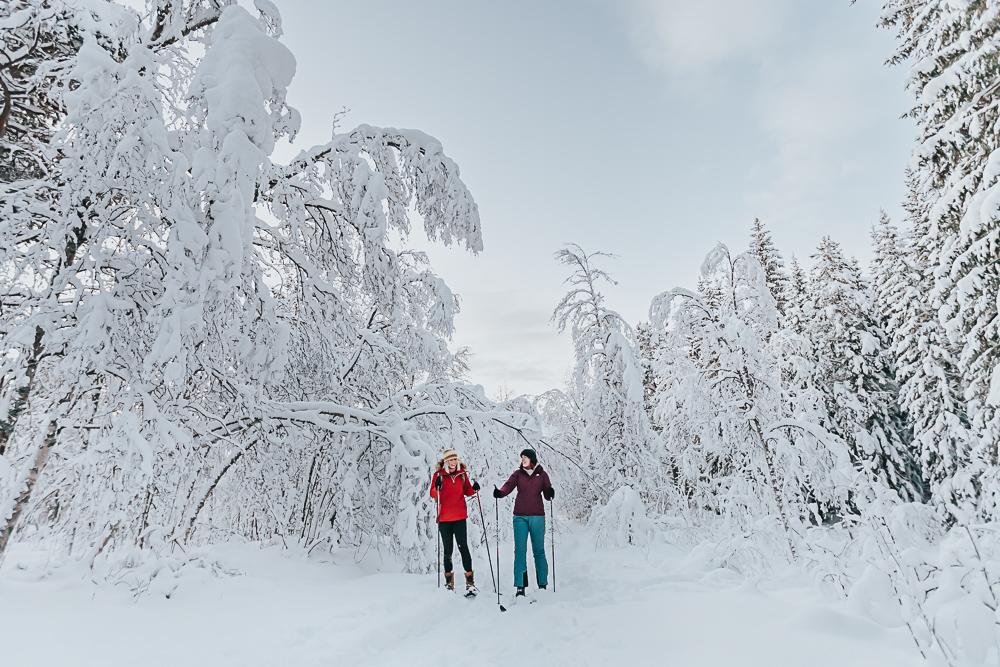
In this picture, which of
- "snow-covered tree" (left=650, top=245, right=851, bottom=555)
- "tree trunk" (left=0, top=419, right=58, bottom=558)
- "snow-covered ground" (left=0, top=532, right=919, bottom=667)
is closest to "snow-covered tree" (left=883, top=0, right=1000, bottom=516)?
"snow-covered tree" (left=650, top=245, right=851, bottom=555)

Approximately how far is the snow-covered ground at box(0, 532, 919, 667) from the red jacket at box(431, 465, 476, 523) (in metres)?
0.84

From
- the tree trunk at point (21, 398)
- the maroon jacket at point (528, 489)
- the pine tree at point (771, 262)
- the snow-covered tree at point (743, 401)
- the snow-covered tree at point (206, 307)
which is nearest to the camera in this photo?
the snow-covered tree at point (206, 307)

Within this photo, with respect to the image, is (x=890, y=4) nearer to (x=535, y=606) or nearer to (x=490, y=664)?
(x=535, y=606)

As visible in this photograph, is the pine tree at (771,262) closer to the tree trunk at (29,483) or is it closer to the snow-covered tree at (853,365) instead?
the snow-covered tree at (853,365)

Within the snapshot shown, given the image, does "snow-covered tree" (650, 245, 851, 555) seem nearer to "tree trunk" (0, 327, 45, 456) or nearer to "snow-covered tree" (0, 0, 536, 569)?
"snow-covered tree" (0, 0, 536, 569)

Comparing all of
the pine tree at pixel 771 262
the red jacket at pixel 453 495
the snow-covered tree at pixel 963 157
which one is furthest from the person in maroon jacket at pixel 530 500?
the pine tree at pixel 771 262

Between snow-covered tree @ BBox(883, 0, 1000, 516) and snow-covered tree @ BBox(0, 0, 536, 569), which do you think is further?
snow-covered tree @ BBox(883, 0, 1000, 516)

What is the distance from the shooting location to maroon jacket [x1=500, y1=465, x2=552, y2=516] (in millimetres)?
6438

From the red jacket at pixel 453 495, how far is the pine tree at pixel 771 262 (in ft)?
71.5

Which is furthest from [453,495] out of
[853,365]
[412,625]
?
[853,365]

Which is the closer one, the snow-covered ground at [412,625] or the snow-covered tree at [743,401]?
the snow-covered ground at [412,625]

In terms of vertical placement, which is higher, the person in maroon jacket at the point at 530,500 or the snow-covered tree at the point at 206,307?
the snow-covered tree at the point at 206,307

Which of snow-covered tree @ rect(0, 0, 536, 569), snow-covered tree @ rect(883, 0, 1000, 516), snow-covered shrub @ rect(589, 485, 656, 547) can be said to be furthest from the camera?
snow-covered shrub @ rect(589, 485, 656, 547)

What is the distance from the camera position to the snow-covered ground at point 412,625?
3479 millimetres
